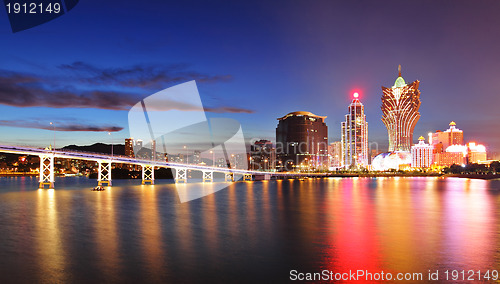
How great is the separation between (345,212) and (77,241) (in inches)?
1330

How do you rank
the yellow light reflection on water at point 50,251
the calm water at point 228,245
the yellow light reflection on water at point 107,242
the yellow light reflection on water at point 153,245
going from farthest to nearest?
the yellow light reflection on water at point 107,242 → the calm water at point 228,245 → the yellow light reflection on water at point 153,245 → the yellow light reflection on water at point 50,251

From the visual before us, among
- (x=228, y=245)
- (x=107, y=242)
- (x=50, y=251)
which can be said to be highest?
(x=50, y=251)

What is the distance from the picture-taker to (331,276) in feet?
63.8

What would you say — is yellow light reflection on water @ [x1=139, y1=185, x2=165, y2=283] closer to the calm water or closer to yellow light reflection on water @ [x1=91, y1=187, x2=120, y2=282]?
the calm water

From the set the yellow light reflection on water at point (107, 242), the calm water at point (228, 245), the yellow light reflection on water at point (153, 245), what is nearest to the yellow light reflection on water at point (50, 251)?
the calm water at point (228, 245)

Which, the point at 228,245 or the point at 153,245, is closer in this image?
the point at 153,245

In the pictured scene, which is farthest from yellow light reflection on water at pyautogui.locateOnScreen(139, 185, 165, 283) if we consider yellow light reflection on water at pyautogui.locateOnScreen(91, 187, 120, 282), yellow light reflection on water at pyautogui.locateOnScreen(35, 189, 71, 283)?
yellow light reflection on water at pyautogui.locateOnScreen(35, 189, 71, 283)

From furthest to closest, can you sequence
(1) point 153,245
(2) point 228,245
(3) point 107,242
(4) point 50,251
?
(3) point 107,242, (2) point 228,245, (1) point 153,245, (4) point 50,251

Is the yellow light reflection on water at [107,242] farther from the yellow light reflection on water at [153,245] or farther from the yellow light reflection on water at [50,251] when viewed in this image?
the yellow light reflection on water at [50,251]

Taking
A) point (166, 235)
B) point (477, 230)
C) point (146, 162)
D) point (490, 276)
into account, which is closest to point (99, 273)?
point (166, 235)

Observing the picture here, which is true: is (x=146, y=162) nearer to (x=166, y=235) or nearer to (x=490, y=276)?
(x=166, y=235)

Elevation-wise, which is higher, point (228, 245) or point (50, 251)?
point (50, 251)

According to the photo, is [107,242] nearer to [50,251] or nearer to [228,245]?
[50,251]

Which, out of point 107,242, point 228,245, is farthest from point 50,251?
point 228,245
